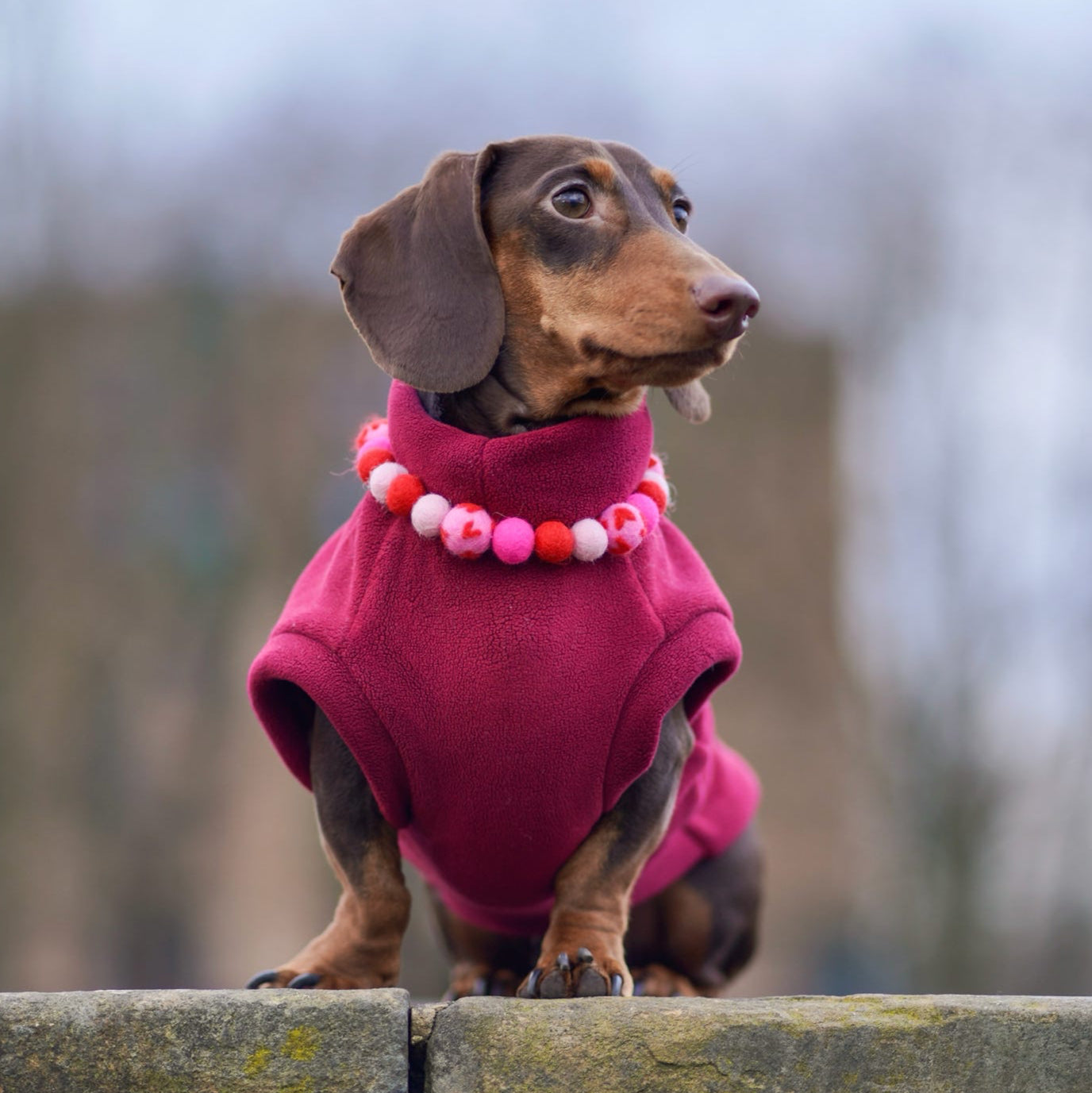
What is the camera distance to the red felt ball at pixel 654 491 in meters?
3.34

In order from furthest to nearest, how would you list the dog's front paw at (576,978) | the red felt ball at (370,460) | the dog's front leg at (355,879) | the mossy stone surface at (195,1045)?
the red felt ball at (370,460), the dog's front leg at (355,879), the dog's front paw at (576,978), the mossy stone surface at (195,1045)

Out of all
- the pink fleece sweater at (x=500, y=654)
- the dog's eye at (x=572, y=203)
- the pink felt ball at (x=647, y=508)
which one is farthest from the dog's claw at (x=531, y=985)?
the dog's eye at (x=572, y=203)

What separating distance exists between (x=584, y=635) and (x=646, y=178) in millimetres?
1059

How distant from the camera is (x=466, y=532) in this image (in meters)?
3.04

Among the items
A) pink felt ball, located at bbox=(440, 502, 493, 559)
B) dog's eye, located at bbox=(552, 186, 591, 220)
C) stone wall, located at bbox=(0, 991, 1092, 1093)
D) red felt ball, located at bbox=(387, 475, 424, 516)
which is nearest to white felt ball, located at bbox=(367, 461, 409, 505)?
red felt ball, located at bbox=(387, 475, 424, 516)

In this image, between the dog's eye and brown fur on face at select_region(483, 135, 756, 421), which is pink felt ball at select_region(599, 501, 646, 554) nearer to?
brown fur on face at select_region(483, 135, 756, 421)

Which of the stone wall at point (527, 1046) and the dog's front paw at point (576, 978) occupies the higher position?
the stone wall at point (527, 1046)

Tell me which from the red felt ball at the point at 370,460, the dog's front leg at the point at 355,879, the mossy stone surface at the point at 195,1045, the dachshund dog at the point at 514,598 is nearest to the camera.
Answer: the mossy stone surface at the point at 195,1045

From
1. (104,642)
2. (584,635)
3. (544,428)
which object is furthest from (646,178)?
(104,642)

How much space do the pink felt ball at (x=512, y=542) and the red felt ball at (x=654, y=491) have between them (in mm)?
353

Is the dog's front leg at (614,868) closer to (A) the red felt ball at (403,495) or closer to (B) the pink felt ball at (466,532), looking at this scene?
(B) the pink felt ball at (466,532)

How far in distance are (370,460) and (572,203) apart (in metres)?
0.68

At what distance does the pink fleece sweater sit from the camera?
3.04m

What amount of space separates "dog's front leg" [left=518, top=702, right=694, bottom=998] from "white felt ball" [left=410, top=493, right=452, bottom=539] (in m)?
0.63
